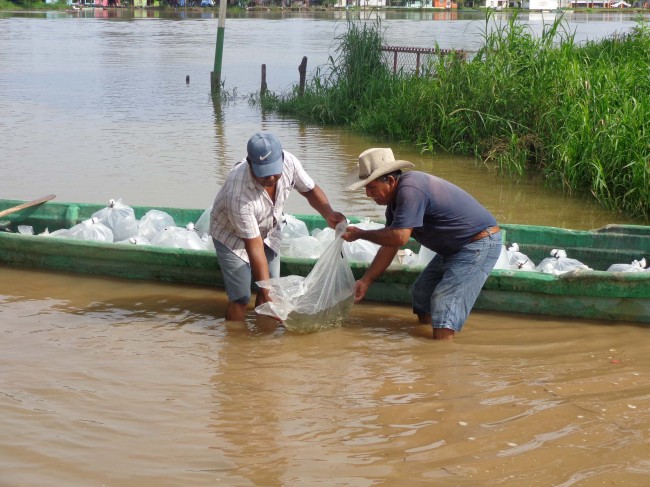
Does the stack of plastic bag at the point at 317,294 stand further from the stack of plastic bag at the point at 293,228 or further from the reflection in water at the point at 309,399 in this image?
the stack of plastic bag at the point at 293,228

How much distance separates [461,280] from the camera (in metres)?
5.11

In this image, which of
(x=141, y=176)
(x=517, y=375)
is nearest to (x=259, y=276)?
(x=517, y=375)

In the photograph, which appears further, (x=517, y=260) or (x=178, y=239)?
(x=178, y=239)

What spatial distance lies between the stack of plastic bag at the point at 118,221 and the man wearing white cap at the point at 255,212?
1728 mm

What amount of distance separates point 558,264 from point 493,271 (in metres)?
0.65

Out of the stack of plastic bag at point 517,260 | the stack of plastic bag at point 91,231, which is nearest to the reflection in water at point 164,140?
the stack of plastic bag at point 91,231

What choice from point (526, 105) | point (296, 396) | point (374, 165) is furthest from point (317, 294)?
point (526, 105)

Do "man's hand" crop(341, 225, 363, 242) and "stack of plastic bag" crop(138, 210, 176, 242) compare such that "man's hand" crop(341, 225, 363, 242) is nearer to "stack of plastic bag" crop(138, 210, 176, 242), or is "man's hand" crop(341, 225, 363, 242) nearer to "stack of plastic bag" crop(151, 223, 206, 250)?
"stack of plastic bag" crop(151, 223, 206, 250)

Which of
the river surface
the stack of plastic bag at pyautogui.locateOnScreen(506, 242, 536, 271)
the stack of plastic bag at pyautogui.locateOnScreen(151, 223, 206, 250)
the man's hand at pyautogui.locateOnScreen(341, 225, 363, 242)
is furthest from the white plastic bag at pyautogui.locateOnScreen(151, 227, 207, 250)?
the stack of plastic bag at pyautogui.locateOnScreen(506, 242, 536, 271)

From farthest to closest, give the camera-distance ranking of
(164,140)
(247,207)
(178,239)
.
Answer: (164,140), (178,239), (247,207)

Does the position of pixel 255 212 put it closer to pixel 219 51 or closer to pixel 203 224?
pixel 203 224

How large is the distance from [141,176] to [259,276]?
6036 millimetres

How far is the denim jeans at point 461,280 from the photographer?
5113mm

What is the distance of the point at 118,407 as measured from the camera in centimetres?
455
